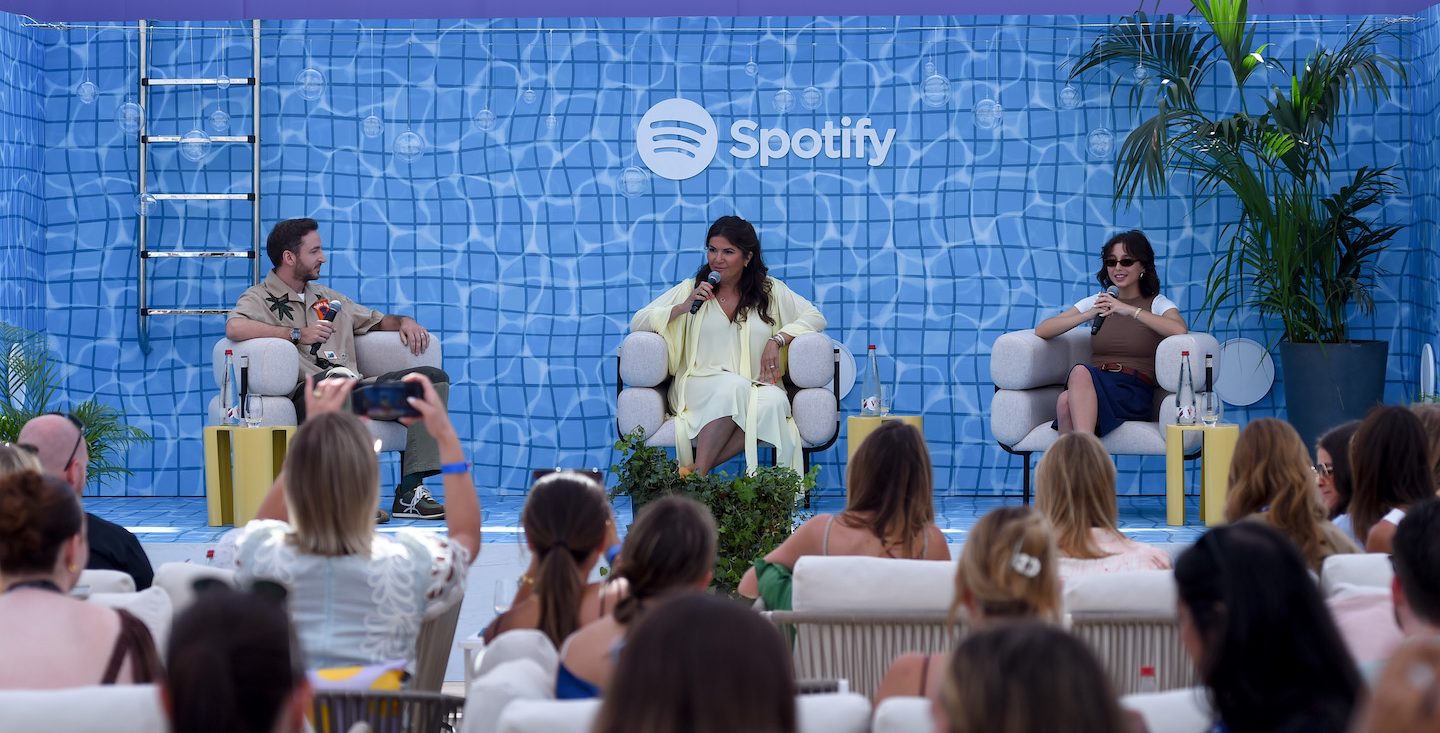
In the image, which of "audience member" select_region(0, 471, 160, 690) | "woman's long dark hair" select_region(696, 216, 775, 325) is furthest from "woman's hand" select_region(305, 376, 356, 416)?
"woman's long dark hair" select_region(696, 216, 775, 325)

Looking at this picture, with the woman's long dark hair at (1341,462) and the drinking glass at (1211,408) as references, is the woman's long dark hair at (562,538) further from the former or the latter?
the drinking glass at (1211,408)

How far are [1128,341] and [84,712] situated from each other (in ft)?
17.2

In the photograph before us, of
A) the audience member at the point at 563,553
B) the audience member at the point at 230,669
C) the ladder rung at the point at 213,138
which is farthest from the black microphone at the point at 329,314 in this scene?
the audience member at the point at 230,669

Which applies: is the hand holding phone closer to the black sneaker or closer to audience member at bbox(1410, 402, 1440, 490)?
audience member at bbox(1410, 402, 1440, 490)

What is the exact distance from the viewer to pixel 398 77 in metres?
6.98

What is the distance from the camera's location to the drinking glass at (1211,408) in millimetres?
5887

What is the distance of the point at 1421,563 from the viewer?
6.30 feet

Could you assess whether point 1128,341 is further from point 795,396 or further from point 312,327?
point 312,327

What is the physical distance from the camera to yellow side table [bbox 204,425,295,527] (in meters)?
5.90

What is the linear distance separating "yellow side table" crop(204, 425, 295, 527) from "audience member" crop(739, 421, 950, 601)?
3305 mm

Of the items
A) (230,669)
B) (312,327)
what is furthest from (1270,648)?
(312,327)

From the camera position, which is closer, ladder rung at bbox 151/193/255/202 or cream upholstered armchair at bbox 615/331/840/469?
cream upholstered armchair at bbox 615/331/840/469

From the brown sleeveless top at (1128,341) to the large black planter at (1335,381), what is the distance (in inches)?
29.0

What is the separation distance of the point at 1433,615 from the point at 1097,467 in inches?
41.9
